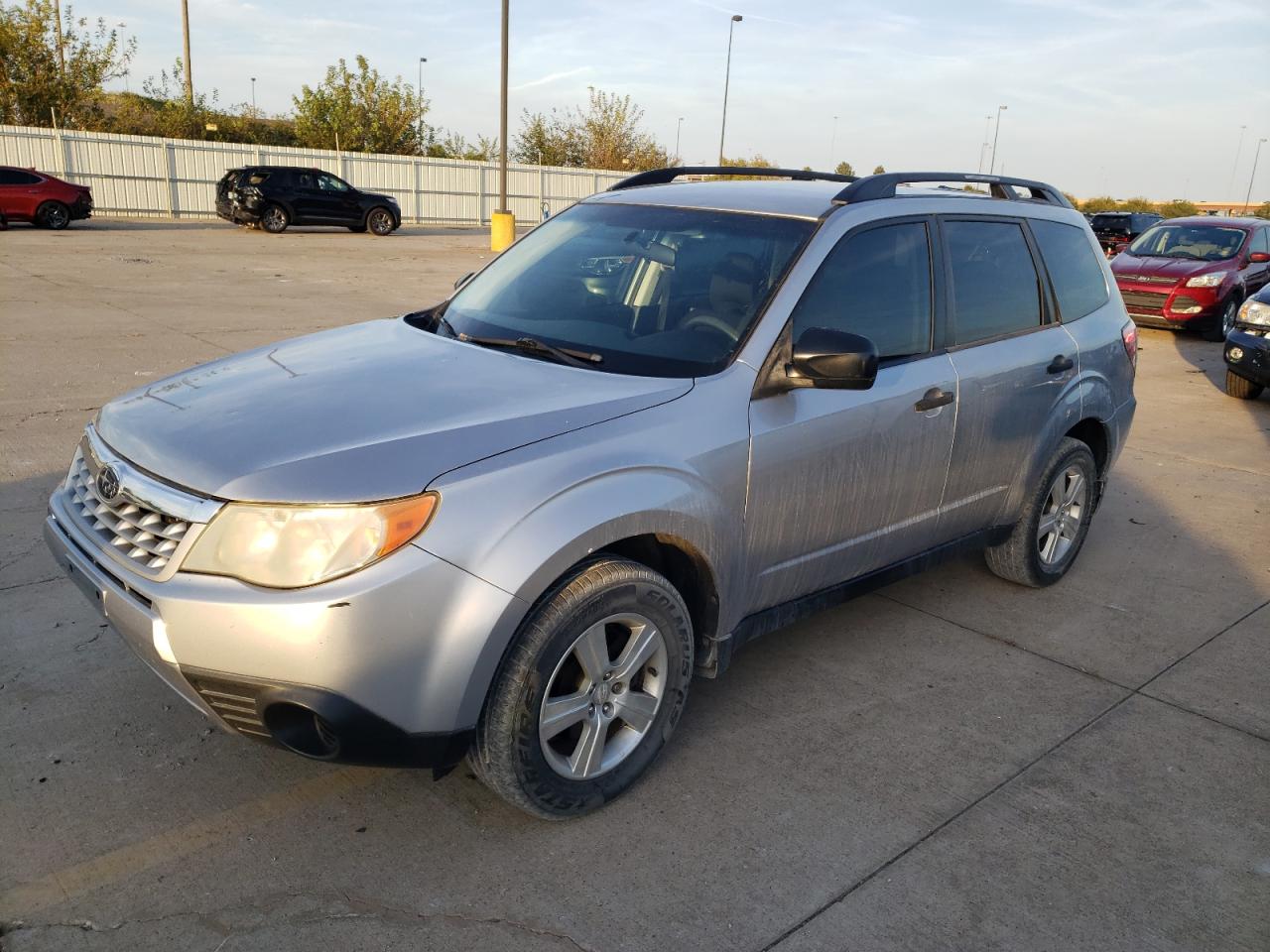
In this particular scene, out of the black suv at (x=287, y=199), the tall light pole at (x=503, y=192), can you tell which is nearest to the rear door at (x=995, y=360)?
the tall light pole at (x=503, y=192)

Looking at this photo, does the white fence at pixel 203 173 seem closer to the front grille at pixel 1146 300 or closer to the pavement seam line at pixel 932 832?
the front grille at pixel 1146 300

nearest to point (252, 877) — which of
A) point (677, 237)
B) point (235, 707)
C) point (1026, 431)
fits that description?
point (235, 707)

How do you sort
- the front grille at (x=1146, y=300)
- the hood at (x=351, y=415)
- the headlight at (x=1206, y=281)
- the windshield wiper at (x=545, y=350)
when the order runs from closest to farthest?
the hood at (x=351, y=415)
the windshield wiper at (x=545, y=350)
the headlight at (x=1206, y=281)
the front grille at (x=1146, y=300)

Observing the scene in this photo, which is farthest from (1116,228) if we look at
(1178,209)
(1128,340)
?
(1178,209)

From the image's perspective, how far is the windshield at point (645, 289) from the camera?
3395 millimetres

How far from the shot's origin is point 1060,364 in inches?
180

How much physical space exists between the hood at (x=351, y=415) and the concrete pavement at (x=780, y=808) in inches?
39.7

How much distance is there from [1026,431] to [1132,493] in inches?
111

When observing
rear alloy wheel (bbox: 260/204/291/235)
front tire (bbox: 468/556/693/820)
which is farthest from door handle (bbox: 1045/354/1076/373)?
rear alloy wheel (bbox: 260/204/291/235)

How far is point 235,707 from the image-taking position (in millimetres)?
2521

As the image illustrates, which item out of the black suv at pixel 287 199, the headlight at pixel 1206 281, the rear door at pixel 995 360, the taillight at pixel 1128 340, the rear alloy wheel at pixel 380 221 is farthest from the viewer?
the rear alloy wheel at pixel 380 221

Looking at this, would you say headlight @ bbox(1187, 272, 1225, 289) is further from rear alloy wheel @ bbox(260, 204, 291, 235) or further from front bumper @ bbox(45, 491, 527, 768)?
rear alloy wheel @ bbox(260, 204, 291, 235)

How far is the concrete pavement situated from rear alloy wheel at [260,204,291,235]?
2337 centimetres

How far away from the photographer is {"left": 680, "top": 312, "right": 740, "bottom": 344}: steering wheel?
3.38 m
